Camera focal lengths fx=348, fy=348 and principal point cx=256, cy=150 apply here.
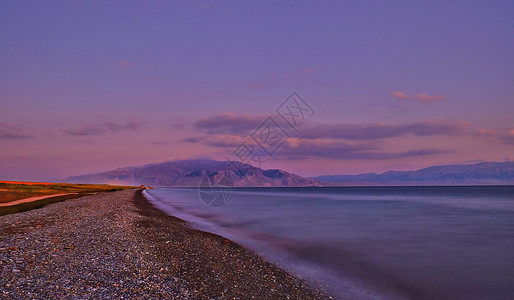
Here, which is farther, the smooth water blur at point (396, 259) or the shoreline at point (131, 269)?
the smooth water blur at point (396, 259)

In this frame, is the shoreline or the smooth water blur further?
the smooth water blur

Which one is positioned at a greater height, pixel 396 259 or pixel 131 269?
pixel 131 269

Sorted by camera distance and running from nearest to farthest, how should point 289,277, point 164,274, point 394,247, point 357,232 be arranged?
point 164,274 → point 289,277 → point 394,247 → point 357,232

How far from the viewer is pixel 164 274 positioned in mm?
13547

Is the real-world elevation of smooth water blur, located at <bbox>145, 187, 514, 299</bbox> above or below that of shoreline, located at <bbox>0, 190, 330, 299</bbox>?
below

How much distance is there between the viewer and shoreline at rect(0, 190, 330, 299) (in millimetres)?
11422

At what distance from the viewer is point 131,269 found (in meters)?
13.8

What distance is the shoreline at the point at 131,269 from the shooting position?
1142 cm

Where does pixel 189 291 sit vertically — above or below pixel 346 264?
above

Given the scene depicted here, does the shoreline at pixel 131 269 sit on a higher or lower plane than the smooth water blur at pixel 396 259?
higher

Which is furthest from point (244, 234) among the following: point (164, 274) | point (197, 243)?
point (164, 274)

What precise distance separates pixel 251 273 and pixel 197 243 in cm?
706

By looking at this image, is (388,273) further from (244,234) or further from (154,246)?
(244,234)

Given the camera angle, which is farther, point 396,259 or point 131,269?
point 396,259
